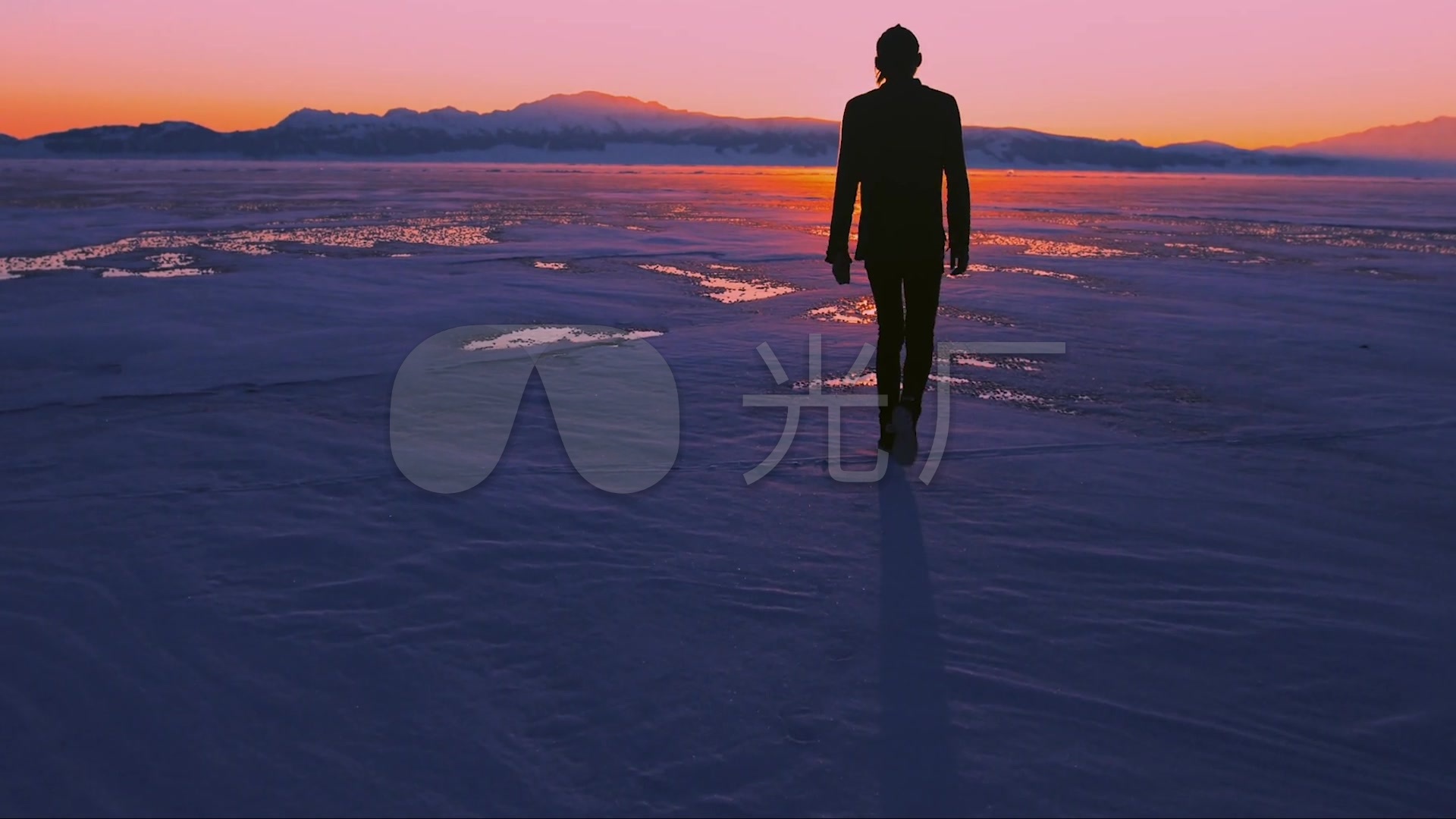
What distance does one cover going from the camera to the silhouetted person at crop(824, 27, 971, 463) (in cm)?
332

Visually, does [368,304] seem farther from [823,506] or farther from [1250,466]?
[1250,466]

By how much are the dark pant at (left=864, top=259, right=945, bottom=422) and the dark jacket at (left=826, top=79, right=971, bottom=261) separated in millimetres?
63

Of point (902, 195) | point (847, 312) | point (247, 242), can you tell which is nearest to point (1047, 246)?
point (847, 312)

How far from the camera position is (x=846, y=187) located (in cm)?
342

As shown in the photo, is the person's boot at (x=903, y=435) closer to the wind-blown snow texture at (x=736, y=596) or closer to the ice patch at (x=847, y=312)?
the wind-blown snow texture at (x=736, y=596)

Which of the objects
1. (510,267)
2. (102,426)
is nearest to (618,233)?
(510,267)

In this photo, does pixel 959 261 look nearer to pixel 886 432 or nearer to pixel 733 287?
pixel 886 432

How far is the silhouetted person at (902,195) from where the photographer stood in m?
3.32

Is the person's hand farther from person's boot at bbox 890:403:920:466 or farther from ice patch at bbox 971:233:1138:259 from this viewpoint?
ice patch at bbox 971:233:1138:259

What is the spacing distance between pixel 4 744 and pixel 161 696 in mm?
257

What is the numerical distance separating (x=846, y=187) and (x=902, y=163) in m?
0.23

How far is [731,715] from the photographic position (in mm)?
1806

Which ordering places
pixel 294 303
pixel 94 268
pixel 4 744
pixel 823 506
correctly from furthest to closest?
1. pixel 94 268
2. pixel 294 303
3. pixel 823 506
4. pixel 4 744

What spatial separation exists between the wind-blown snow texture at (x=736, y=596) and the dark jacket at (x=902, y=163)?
863 mm
